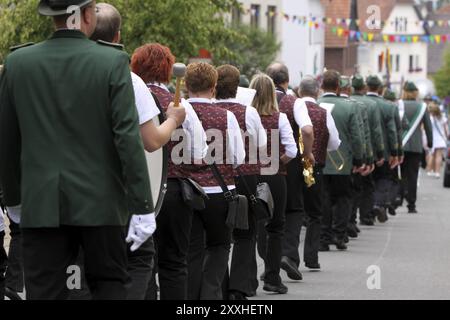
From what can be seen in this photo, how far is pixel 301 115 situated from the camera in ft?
40.7

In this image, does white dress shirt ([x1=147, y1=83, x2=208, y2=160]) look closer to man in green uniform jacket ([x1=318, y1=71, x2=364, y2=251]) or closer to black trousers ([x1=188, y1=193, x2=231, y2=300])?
black trousers ([x1=188, y1=193, x2=231, y2=300])

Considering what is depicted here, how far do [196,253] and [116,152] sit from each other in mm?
3060

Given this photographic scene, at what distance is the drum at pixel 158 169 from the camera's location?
764cm

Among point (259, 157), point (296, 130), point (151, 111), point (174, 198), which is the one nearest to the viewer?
point (151, 111)

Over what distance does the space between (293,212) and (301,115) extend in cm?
86

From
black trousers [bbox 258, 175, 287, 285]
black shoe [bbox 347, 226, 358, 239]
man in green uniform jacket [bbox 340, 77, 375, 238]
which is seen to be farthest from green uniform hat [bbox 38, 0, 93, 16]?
black shoe [bbox 347, 226, 358, 239]

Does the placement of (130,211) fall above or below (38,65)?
below

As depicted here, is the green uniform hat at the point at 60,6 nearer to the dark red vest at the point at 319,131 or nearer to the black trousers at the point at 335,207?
the dark red vest at the point at 319,131

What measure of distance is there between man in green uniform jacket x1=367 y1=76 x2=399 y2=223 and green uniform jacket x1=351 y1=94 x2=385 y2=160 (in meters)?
0.69

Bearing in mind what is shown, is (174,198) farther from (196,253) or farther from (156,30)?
(156,30)

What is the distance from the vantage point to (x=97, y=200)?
5.99m

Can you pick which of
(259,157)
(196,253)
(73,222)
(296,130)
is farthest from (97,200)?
(296,130)

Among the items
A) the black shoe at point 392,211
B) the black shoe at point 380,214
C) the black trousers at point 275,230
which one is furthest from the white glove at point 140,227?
the black shoe at point 392,211

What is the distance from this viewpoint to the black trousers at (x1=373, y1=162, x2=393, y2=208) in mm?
19672
